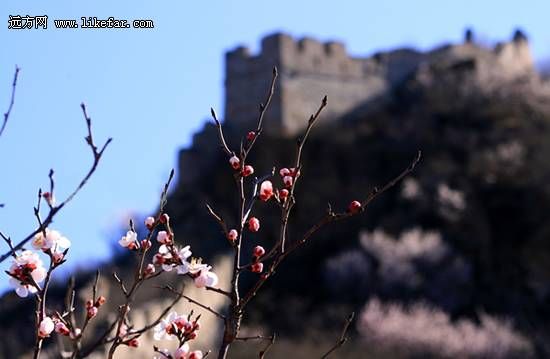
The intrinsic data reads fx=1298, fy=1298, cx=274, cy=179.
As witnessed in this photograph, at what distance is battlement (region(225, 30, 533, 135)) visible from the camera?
3000 centimetres

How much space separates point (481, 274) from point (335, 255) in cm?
305

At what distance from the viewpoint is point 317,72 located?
32.2m

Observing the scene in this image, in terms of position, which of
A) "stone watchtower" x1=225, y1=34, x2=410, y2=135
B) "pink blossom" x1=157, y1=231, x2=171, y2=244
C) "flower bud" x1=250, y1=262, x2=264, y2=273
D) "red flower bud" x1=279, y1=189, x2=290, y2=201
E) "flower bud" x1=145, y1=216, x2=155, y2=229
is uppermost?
"red flower bud" x1=279, y1=189, x2=290, y2=201

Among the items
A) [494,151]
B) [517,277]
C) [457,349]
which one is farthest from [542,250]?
[457,349]

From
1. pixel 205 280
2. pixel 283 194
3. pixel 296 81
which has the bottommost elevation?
pixel 296 81

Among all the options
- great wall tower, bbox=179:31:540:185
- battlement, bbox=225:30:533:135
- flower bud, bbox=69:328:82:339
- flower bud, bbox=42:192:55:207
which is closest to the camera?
flower bud, bbox=69:328:82:339

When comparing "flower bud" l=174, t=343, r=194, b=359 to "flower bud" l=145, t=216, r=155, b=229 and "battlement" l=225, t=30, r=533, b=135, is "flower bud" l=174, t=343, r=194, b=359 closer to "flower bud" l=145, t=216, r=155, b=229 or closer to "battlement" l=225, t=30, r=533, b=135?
"flower bud" l=145, t=216, r=155, b=229

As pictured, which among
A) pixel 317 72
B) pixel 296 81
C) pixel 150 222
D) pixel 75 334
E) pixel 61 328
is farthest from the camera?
pixel 317 72

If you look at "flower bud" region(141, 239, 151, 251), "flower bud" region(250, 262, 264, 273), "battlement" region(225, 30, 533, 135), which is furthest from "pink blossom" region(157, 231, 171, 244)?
"battlement" region(225, 30, 533, 135)

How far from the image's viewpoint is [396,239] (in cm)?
2586

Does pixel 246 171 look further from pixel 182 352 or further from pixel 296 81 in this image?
pixel 296 81

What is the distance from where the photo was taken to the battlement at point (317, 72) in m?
30.0

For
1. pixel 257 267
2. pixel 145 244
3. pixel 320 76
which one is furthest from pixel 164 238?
pixel 320 76

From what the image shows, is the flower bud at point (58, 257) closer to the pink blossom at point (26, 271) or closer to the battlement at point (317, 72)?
the pink blossom at point (26, 271)
